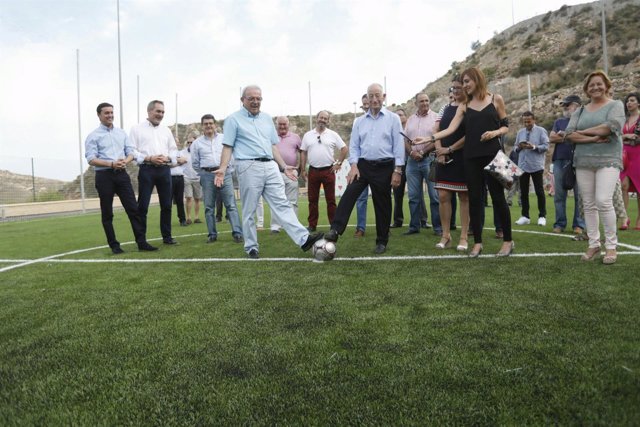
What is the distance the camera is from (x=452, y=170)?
5.18 meters

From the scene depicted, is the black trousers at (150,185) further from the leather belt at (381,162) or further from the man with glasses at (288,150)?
the leather belt at (381,162)

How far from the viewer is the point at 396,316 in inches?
103

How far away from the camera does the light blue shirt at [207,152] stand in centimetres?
717

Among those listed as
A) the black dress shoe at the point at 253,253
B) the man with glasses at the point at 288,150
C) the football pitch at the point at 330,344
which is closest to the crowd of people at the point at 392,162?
the black dress shoe at the point at 253,253

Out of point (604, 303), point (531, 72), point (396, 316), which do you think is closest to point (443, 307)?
point (396, 316)

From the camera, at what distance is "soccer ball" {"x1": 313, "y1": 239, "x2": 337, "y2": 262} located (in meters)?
4.48

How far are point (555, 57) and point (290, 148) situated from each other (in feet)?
146

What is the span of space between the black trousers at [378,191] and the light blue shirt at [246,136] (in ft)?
3.28

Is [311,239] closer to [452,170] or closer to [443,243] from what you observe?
[443,243]

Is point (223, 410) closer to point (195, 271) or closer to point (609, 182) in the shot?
point (195, 271)

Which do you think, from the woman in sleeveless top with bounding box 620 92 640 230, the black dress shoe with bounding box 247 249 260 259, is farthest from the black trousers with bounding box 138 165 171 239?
the woman in sleeveless top with bounding box 620 92 640 230

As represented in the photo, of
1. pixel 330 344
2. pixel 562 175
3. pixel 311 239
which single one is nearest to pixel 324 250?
pixel 311 239

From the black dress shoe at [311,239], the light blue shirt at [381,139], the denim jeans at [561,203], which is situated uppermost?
the light blue shirt at [381,139]

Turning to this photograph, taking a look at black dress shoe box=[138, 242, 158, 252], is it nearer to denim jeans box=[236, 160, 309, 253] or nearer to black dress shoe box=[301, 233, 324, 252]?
denim jeans box=[236, 160, 309, 253]
